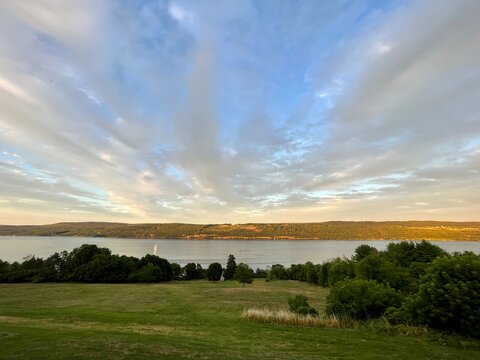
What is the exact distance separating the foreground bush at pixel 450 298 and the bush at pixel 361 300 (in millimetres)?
2558

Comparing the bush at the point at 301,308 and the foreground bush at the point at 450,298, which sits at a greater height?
the foreground bush at the point at 450,298

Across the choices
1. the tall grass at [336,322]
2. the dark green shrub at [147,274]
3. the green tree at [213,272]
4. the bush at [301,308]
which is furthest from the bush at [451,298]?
the green tree at [213,272]

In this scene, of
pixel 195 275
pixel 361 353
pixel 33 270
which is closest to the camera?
pixel 361 353

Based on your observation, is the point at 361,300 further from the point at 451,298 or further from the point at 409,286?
the point at 409,286

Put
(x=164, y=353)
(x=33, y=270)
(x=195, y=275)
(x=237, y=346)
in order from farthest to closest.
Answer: (x=195, y=275)
(x=33, y=270)
(x=237, y=346)
(x=164, y=353)

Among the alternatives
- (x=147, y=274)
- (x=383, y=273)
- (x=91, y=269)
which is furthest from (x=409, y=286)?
(x=91, y=269)

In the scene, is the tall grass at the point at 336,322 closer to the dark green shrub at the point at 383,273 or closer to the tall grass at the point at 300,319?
the tall grass at the point at 300,319

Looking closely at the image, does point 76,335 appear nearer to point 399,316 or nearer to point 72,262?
point 399,316

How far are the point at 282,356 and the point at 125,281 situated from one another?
67.5 m

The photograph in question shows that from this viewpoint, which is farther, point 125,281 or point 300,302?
point 125,281

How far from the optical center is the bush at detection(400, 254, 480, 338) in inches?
434

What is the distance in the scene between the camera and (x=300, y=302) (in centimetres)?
1794

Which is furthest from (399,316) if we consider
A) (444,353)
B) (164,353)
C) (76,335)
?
(76,335)

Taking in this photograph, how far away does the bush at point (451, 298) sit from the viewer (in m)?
11.0
